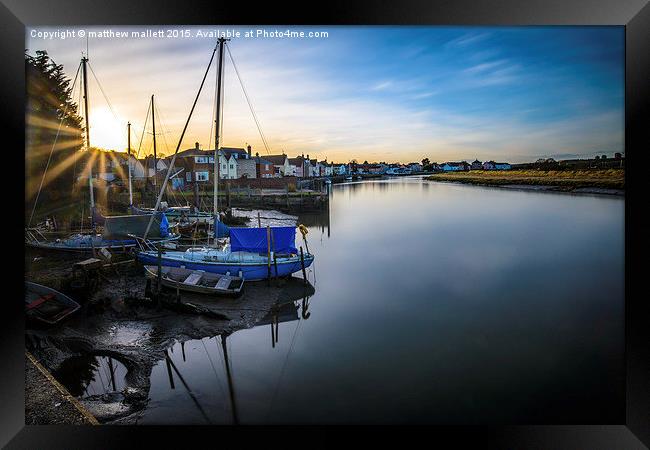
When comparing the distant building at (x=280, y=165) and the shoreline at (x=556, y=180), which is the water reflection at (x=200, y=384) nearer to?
the shoreline at (x=556, y=180)

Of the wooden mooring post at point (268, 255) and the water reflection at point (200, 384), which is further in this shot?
the wooden mooring post at point (268, 255)

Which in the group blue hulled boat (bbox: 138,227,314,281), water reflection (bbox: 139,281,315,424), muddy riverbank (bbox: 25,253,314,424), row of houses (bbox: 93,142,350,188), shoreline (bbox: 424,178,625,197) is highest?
row of houses (bbox: 93,142,350,188)

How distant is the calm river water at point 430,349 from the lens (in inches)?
183

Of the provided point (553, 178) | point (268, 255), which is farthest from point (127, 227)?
point (553, 178)

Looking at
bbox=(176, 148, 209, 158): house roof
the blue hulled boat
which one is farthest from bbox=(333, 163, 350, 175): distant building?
the blue hulled boat

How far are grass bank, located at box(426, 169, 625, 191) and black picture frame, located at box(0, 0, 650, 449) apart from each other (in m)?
1.25

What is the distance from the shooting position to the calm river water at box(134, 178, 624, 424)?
15.2ft

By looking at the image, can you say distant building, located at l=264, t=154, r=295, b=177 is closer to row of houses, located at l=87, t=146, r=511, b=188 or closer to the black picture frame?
row of houses, located at l=87, t=146, r=511, b=188

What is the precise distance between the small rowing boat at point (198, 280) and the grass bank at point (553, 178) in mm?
5915

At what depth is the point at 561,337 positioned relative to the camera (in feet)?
20.4
